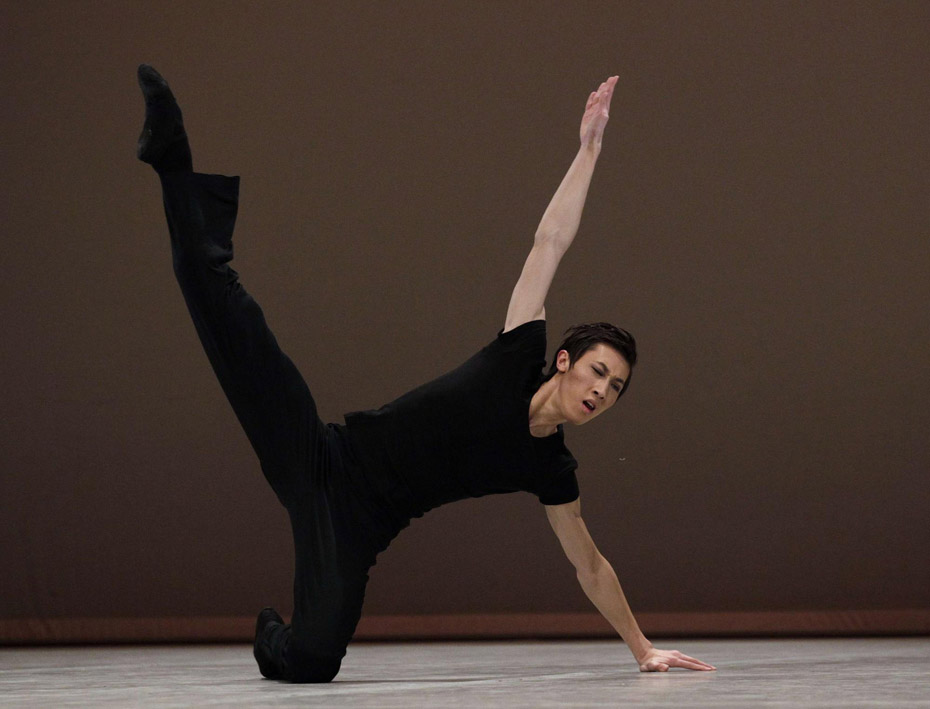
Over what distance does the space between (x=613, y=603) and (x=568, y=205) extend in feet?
2.62

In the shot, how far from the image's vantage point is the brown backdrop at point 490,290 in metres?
3.85

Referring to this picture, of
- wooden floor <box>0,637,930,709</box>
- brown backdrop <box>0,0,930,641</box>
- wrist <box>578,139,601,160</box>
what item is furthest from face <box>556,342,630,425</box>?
brown backdrop <box>0,0,930,641</box>

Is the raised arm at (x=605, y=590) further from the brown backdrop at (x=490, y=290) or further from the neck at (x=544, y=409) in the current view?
the brown backdrop at (x=490, y=290)

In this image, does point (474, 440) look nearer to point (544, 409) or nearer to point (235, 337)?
point (544, 409)

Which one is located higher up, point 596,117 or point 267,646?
point 596,117

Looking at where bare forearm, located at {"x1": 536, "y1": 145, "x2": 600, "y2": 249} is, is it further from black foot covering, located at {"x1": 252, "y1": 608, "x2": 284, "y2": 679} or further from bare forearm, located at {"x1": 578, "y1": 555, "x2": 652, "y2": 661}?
black foot covering, located at {"x1": 252, "y1": 608, "x2": 284, "y2": 679}

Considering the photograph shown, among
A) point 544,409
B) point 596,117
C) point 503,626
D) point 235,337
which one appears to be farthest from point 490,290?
point 235,337

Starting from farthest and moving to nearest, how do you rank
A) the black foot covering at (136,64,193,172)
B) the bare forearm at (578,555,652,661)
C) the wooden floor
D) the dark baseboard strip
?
the dark baseboard strip < the bare forearm at (578,555,652,661) < the black foot covering at (136,64,193,172) < the wooden floor

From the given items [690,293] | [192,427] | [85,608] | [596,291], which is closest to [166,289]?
[192,427]

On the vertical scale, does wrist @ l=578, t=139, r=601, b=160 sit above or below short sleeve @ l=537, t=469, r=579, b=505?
above

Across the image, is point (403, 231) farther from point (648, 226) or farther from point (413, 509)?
point (413, 509)

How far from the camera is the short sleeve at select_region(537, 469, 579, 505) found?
211cm

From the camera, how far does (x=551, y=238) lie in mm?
2105

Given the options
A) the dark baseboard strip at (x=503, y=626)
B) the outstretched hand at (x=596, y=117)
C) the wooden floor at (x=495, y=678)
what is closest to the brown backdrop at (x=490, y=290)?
the dark baseboard strip at (x=503, y=626)
